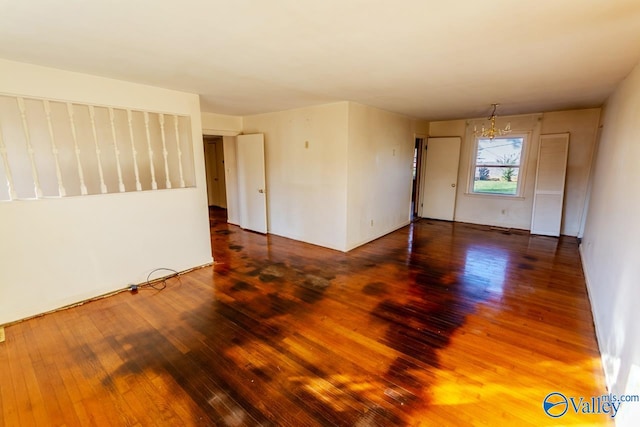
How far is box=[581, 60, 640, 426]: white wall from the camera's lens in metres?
1.68

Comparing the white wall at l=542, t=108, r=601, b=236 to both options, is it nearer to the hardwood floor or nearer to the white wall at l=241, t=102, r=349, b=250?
the hardwood floor

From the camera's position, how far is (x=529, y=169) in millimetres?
5906

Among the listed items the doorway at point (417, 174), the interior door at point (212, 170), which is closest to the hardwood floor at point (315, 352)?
the doorway at point (417, 174)

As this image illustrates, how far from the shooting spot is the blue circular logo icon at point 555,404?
1.75 meters

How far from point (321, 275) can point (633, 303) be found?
279 cm

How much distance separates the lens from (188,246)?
13.1 feet

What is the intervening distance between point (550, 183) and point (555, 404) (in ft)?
16.5

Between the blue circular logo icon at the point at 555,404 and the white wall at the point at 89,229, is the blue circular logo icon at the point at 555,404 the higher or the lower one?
the lower one

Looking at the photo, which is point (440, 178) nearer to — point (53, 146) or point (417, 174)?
point (417, 174)

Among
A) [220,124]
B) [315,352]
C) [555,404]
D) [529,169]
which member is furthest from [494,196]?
[220,124]

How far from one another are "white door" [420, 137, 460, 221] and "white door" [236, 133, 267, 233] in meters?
4.05

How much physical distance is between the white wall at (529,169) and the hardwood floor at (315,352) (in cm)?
245

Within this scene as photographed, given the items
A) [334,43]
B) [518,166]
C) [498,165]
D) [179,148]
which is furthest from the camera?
[498,165]

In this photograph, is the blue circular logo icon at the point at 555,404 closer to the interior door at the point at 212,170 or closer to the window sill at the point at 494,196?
the window sill at the point at 494,196
